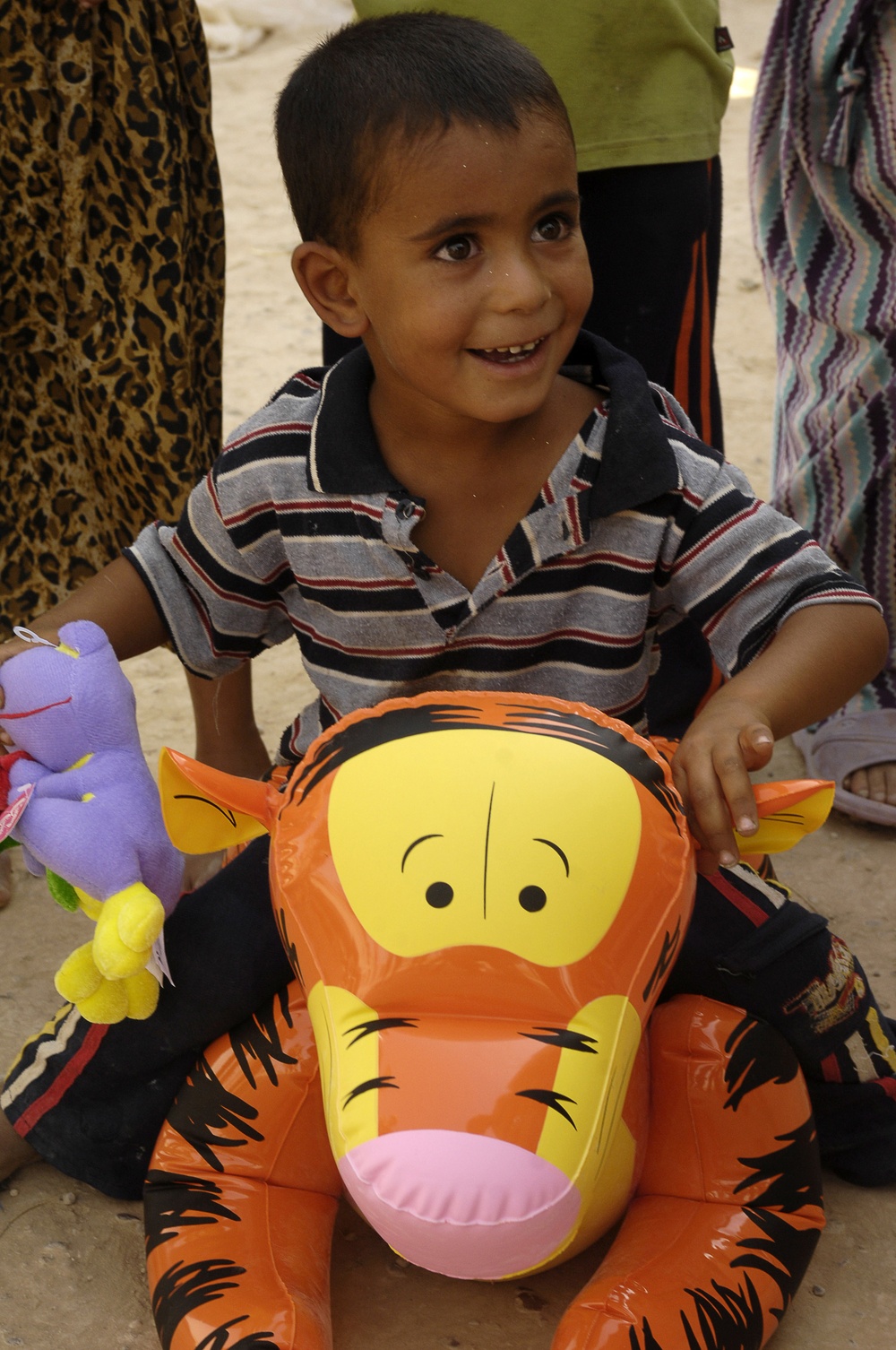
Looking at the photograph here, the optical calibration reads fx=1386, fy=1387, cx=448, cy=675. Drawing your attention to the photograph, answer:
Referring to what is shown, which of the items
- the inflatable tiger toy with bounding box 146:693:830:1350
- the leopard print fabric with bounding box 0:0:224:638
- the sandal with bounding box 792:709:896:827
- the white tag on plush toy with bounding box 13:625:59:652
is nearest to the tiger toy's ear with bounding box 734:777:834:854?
the inflatable tiger toy with bounding box 146:693:830:1350

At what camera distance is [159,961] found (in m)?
1.29

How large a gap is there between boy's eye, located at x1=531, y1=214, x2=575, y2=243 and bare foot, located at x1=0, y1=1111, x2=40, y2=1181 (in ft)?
3.42

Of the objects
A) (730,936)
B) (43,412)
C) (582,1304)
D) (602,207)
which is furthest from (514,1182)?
(43,412)

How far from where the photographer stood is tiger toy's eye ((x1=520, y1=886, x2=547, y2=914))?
1040 mm

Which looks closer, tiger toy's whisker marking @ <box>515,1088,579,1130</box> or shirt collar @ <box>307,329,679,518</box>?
tiger toy's whisker marking @ <box>515,1088,579,1130</box>

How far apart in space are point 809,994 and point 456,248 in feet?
2.58

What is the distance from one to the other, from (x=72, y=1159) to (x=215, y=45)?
6.85 meters

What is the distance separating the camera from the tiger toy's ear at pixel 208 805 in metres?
1.17

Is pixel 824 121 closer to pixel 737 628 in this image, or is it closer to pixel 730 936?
pixel 737 628

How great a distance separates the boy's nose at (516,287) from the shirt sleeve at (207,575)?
367mm

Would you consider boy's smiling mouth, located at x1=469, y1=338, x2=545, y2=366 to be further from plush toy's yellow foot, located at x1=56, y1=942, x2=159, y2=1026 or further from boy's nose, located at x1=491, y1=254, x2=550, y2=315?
plush toy's yellow foot, located at x1=56, y1=942, x2=159, y2=1026

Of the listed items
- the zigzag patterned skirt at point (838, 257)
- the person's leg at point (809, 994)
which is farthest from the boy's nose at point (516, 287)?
the zigzag patterned skirt at point (838, 257)

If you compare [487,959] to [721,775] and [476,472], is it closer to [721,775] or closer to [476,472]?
[721,775]

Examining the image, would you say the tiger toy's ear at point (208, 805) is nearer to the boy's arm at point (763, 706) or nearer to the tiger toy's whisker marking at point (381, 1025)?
the tiger toy's whisker marking at point (381, 1025)
